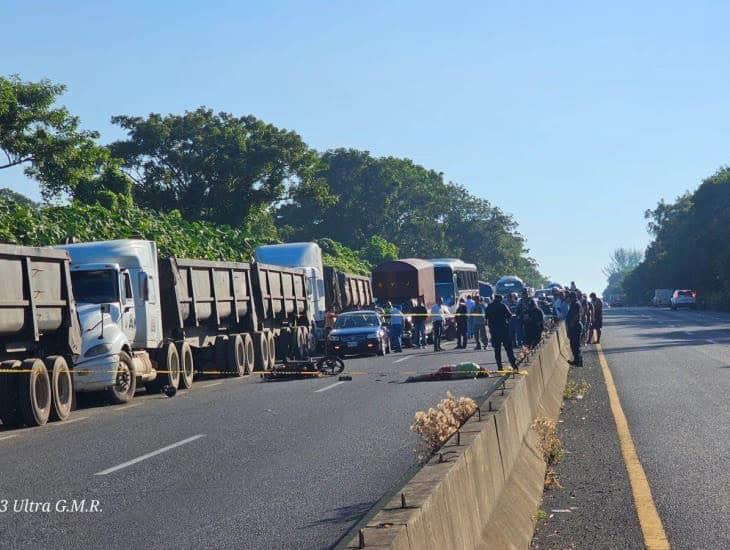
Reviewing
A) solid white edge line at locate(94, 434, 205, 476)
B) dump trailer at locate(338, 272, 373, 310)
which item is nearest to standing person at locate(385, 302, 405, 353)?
dump trailer at locate(338, 272, 373, 310)

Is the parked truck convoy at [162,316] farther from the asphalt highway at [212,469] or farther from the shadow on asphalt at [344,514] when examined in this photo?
the shadow on asphalt at [344,514]

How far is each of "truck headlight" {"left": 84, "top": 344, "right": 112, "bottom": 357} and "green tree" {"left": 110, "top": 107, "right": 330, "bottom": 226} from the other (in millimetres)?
51002

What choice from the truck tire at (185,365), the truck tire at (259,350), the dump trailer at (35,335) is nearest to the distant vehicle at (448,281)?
the truck tire at (259,350)

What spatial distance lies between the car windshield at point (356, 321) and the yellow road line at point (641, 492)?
20685mm

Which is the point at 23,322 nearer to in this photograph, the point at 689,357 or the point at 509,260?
the point at 689,357

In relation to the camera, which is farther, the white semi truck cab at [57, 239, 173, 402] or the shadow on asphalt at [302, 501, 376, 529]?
the white semi truck cab at [57, 239, 173, 402]

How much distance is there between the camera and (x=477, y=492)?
7.83 metres

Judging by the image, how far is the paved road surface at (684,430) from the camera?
31.0 feet

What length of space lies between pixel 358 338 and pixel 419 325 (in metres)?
8.64

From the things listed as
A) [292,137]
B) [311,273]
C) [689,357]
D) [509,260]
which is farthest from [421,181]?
[689,357]

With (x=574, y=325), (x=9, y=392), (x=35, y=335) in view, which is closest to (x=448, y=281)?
(x=574, y=325)

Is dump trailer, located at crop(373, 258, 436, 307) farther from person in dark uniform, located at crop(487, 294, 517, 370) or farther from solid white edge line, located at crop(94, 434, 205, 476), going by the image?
solid white edge line, located at crop(94, 434, 205, 476)

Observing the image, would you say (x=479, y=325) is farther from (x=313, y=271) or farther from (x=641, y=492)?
(x=641, y=492)

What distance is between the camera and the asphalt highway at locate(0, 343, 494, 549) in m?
9.36
